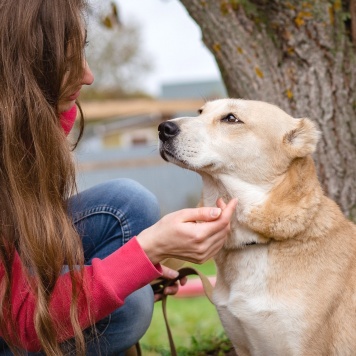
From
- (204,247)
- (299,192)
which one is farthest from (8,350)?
(299,192)

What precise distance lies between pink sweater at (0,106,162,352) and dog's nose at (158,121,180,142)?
20.9 inches

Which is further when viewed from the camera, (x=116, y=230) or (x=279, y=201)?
(x=116, y=230)

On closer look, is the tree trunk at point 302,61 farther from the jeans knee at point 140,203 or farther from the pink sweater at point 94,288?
the pink sweater at point 94,288

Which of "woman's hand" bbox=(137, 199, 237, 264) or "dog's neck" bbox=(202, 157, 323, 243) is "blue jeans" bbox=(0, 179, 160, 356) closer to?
"dog's neck" bbox=(202, 157, 323, 243)

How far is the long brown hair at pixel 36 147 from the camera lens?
87.9 inches

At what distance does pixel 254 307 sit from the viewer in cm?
256

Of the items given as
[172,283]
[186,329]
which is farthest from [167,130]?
[186,329]

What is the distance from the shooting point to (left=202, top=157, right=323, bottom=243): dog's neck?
8.48ft

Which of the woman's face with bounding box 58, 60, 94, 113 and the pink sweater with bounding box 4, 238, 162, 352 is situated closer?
the pink sweater with bounding box 4, 238, 162, 352

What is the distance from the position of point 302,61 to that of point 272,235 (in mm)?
1137

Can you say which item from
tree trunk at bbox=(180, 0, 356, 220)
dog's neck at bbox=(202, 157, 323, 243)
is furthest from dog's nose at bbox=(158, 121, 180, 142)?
tree trunk at bbox=(180, 0, 356, 220)

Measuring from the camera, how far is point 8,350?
2.54 metres

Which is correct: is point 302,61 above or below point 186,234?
above

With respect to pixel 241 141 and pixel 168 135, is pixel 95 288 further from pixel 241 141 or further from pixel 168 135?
pixel 241 141
